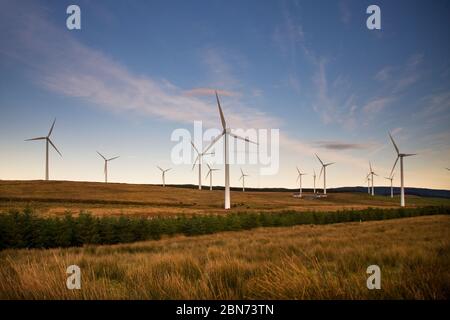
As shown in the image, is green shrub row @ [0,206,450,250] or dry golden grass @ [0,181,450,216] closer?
green shrub row @ [0,206,450,250]

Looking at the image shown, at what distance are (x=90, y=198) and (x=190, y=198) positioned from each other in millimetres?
28425

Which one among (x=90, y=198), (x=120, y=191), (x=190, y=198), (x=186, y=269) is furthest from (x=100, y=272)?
(x=120, y=191)

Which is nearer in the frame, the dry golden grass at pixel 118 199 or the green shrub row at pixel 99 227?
the green shrub row at pixel 99 227

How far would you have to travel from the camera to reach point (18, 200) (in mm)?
82125

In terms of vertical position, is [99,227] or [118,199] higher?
[99,227]

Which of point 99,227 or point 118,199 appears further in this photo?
point 118,199

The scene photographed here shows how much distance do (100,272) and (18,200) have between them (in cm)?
8537
